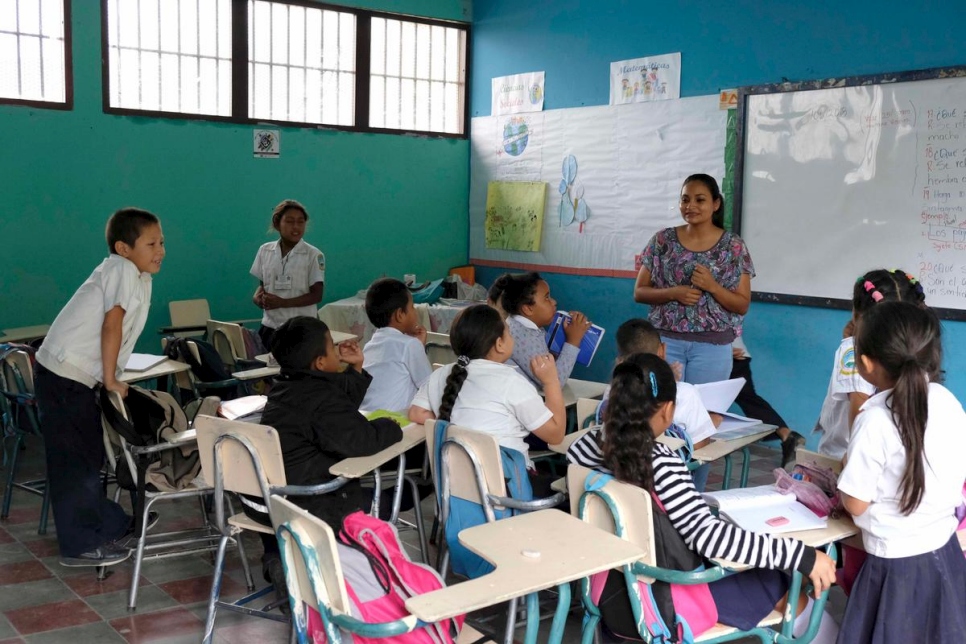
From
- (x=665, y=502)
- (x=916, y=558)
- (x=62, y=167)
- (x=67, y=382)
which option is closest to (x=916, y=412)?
(x=916, y=558)

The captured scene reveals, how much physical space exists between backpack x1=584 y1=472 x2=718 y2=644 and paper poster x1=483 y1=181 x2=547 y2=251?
15.9 ft

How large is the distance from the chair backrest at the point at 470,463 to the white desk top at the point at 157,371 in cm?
185

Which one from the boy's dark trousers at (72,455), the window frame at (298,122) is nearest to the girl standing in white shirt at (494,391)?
the boy's dark trousers at (72,455)

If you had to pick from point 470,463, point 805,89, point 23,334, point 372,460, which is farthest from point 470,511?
point 23,334

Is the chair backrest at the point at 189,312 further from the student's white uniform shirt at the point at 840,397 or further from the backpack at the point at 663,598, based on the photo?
the backpack at the point at 663,598

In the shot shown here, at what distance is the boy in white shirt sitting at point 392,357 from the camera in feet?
11.6

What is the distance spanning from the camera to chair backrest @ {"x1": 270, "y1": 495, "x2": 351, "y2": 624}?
177 centimetres

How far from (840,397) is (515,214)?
447 centimetres

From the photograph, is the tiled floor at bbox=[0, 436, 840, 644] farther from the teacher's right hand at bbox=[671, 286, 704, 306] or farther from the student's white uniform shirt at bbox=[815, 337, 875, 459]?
the teacher's right hand at bbox=[671, 286, 704, 306]

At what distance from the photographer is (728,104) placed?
550 cm

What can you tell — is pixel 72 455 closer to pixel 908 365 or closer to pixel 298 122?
pixel 908 365

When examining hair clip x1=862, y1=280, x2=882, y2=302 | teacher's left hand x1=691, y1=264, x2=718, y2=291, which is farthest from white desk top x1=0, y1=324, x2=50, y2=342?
hair clip x1=862, y1=280, x2=882, y2=302

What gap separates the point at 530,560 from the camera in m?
1.81

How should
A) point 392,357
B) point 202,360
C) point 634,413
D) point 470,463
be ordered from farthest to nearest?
point 202,360, point 392,357, point 470,463, point 634,413
